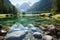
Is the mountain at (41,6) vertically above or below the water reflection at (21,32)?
above

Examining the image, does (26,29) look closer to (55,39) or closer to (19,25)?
(19,25)

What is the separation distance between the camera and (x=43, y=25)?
2213mm

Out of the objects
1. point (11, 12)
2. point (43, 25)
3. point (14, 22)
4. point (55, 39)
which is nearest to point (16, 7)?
point (11, 12)

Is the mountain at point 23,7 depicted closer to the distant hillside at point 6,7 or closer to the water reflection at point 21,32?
the distant hillside at point 6,7

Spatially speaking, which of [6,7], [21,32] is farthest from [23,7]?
[21,32]

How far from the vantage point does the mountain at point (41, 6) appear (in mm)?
2245

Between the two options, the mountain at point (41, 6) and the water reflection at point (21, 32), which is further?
the mountain at point (41, 6)

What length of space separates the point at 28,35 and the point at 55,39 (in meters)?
0.48

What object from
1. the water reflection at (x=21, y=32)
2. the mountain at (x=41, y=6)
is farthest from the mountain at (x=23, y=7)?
the water reflection at (x=21, y=32)

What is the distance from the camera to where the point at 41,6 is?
2.27m

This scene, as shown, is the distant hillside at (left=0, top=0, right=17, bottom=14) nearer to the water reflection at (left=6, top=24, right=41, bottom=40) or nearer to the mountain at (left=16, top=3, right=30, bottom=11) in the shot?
the mountain at (left=16, top=3, right=30, bottom=11)

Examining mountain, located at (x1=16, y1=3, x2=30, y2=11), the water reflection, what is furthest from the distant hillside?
the water reflection

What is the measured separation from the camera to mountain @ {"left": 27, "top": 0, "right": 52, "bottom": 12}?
2245mm

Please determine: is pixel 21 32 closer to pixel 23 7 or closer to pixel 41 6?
pixel 23 7
